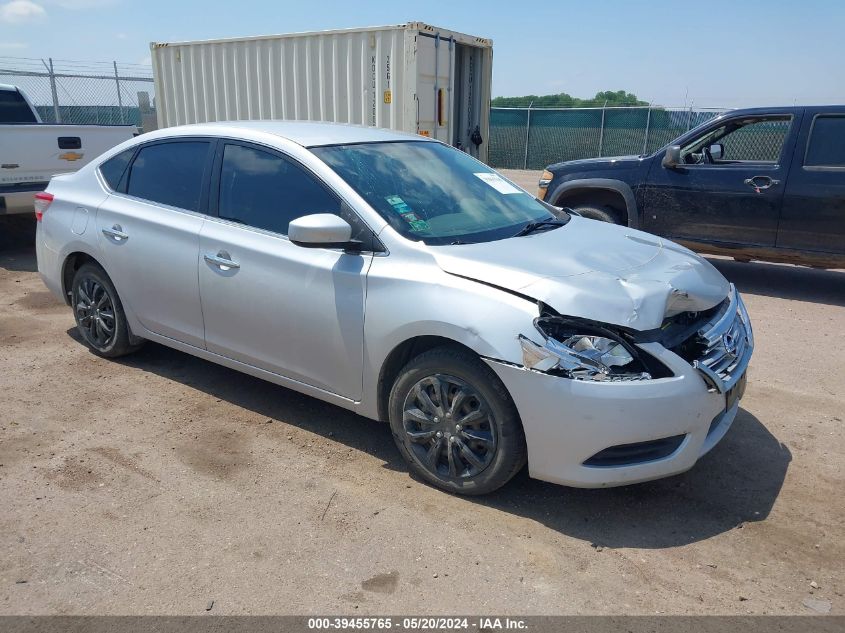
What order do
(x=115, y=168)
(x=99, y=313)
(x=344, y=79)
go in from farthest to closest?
(x=344, y=79), (x=99, y=313), (x=115, y=168)

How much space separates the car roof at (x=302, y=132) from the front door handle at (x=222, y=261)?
743 mm

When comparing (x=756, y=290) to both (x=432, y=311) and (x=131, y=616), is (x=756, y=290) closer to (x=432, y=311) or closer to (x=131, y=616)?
(x=432, y=311)

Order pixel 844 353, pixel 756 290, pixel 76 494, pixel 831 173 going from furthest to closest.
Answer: pixel 756 290 → pixel 831 173 → pixel 844 353 → pixel 76 494

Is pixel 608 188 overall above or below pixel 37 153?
below

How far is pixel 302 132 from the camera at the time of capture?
4344mm

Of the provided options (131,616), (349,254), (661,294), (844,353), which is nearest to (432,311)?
(349,254)

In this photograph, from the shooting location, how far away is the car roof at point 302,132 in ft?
13.8

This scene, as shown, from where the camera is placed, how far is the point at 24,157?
838 centimetres

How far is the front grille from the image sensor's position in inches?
128

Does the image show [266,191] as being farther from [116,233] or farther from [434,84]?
[434,84]

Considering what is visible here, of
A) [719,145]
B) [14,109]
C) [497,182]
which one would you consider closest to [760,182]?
[719,145]

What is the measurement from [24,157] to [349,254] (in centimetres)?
651

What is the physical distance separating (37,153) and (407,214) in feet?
21.7

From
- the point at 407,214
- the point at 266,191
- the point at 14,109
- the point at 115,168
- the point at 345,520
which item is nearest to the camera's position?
the point at 345,520
